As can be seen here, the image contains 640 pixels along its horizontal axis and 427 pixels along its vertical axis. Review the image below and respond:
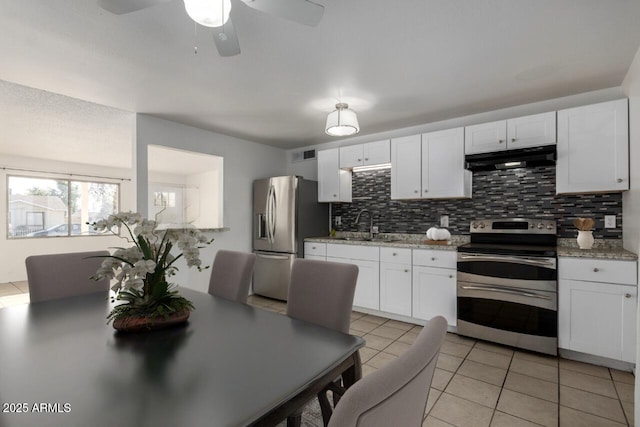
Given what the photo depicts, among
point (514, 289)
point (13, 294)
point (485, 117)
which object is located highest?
point (485, 117)

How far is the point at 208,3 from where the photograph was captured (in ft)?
4.11

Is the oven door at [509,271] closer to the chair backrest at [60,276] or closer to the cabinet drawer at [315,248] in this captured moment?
the cabinet drawer at [315,248]

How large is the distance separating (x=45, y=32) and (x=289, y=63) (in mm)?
1535

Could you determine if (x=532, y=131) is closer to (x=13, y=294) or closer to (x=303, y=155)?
(x=303, y=155)

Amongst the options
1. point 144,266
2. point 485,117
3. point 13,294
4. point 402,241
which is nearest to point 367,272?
point 402,241

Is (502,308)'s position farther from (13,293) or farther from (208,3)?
(13,293)

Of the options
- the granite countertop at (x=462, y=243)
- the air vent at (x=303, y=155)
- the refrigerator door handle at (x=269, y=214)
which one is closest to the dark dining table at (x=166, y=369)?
the granite countertop at (x=462, y=243)

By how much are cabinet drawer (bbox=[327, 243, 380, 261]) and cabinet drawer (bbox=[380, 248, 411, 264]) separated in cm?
8

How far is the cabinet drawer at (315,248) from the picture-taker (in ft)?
13.2

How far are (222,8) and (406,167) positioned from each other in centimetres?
275

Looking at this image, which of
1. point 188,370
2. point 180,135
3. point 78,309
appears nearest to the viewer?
point 188,370

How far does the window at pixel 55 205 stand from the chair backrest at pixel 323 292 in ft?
19.3

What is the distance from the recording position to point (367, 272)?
3623 mm

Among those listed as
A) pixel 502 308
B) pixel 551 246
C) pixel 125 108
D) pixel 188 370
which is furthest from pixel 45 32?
pixel 551 246
